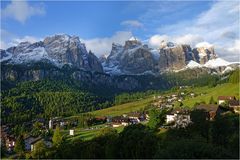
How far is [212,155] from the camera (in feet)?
99.9

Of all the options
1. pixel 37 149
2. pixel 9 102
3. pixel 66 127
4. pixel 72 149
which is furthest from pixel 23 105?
pixel 72 149

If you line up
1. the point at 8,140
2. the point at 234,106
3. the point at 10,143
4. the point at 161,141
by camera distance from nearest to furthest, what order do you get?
the point at 161,141 < the point at 234,106 < the point at 10,143 < the point at 8,140

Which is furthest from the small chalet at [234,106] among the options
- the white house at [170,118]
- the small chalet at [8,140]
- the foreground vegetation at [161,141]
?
the small chalet at [8,140]

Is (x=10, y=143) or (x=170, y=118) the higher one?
(x=170, y=118)

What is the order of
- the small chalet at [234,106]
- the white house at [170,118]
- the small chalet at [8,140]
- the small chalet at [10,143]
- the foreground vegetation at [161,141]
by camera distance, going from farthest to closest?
1. the small chalet at [8,140]
2. the small chalet at [10,143]
3. the small chalet at [234,106]
4. the white house at [170,118]
5. the foreground vegetation at [161,141]

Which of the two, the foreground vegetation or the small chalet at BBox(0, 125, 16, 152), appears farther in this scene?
the small chalet at BBox(0, 125, 16, 152)

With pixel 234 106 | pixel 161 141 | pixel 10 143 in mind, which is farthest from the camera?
pixel 10 143

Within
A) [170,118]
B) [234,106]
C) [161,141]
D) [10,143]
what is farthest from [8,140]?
[161,141]

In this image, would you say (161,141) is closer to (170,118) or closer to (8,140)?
(170,118)

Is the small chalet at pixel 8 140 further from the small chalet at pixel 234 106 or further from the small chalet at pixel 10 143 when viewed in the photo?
the small chalet at pixel 234 106

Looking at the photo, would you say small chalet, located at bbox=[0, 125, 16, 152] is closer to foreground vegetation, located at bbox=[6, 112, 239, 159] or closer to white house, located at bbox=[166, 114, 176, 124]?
white house, located at bbox=[166, 114, 176, 124]

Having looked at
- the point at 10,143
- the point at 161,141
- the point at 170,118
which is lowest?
the point at 10,143

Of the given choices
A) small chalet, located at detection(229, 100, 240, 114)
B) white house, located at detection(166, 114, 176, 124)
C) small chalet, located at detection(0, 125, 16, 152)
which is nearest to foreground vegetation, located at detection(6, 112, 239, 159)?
white house, located at detection(166, 114, 176, 124)

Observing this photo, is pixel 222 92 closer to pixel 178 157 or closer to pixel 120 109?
pixel 120 109
